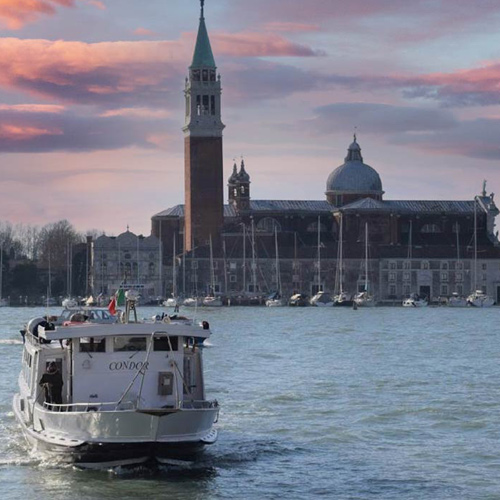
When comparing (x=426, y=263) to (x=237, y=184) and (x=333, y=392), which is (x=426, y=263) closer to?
(x=237, y=184)

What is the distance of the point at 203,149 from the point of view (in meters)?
139

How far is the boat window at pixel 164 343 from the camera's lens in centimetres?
2655

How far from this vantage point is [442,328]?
85.2m

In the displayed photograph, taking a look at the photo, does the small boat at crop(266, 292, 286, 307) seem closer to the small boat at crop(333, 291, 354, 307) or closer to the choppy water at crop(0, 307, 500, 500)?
the small boat at crop(333, 291, 354, 307)

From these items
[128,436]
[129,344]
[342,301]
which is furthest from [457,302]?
[128,436]

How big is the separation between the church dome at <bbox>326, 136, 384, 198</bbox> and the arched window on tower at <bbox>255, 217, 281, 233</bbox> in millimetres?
8425

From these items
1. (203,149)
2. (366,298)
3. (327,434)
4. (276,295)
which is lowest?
(327,434)

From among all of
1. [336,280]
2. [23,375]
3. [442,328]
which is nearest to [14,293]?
[336,280]

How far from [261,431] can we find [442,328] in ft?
179

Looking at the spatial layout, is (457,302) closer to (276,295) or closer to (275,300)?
(276,295)

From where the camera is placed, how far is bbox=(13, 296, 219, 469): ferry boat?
25000mm

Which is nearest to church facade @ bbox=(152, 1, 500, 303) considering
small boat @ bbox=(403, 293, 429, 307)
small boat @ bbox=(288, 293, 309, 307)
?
small boat @ bbox=(403, 293, 429, 307)

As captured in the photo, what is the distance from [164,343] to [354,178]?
132 m

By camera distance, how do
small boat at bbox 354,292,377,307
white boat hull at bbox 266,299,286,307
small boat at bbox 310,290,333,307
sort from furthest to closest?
small boat at bbox 310,290,333,307 < white boat hull at bbox 266,299,286,307 < small boat at bbox 354,292,377,307
